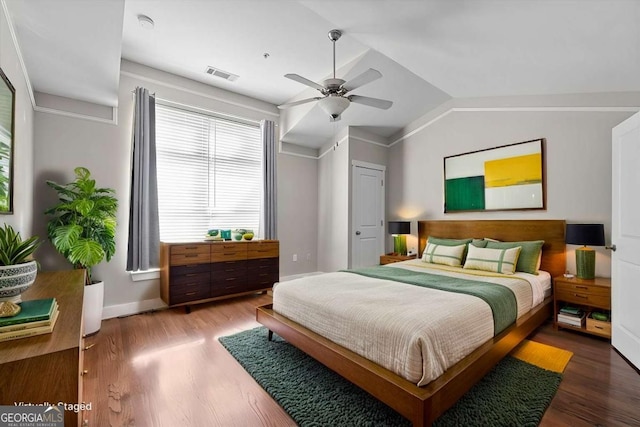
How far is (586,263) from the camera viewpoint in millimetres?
3090

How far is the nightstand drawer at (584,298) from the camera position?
2822 millimetres

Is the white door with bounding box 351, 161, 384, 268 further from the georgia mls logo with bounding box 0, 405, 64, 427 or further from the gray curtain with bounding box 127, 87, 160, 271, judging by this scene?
the georgia mls logo with bounding box 0, 405, 64, 427

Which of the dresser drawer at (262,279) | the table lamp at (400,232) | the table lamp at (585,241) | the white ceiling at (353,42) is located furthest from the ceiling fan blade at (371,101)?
the dresser drawer at (262,279)

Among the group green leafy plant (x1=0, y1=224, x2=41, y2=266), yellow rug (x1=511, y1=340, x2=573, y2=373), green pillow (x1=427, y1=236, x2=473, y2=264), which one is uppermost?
green leafy plant (x1=0, y1=224, x2=41, y2=266)

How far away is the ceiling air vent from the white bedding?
9.99ft

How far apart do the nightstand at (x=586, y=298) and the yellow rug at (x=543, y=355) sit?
563 millimetres

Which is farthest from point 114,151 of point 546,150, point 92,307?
point 546,150

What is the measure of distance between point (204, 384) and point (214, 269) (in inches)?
75.0

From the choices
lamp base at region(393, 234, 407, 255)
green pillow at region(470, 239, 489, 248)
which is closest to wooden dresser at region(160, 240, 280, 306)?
lamp base at region(393, 234, 407, 255)

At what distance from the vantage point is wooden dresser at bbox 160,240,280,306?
357 cm

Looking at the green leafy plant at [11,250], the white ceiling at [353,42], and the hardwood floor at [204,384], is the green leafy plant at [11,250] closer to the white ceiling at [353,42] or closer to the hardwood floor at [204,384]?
the hardwood floor at [204,384]

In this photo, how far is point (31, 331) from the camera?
1026mm

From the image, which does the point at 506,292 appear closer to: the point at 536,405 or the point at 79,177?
the point at 536,405

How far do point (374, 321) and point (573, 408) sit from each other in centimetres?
139
